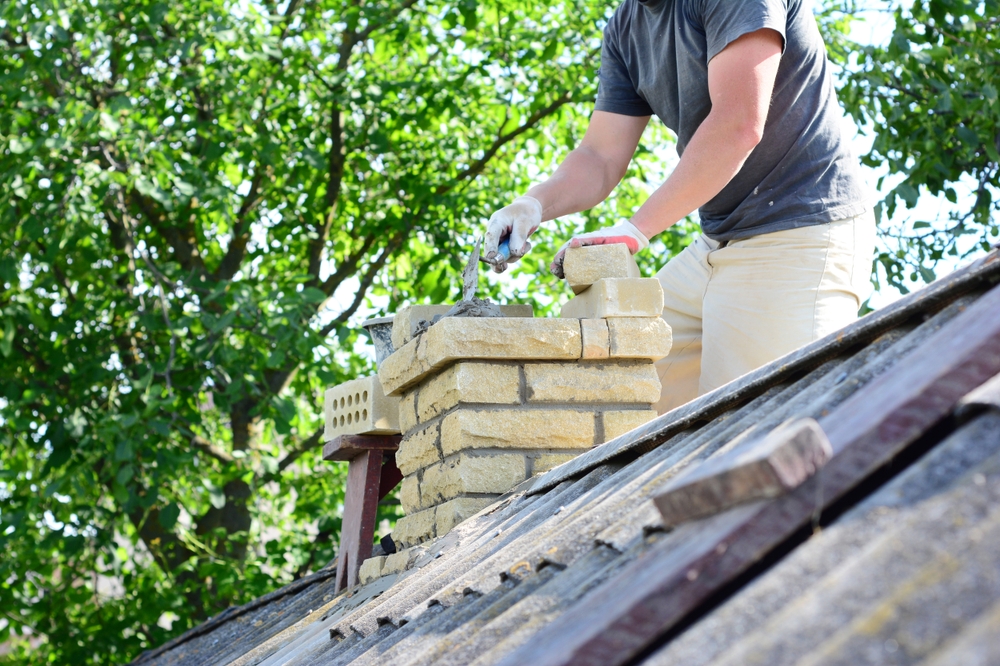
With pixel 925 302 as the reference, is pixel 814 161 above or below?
above

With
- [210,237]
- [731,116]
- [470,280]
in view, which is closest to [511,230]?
[470,280]

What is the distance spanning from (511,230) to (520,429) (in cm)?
65

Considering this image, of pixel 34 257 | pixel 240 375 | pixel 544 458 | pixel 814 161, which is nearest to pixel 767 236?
pixel 814 161

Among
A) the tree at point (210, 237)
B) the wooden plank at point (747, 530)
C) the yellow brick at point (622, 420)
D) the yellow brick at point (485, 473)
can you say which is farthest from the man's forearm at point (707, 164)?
the tree at point (210, 237)

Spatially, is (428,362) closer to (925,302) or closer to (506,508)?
(506,508)

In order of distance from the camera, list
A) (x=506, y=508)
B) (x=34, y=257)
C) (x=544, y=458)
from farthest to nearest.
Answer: (x=34, y=257) → (x=544, y=458) → (x=506, y=508)

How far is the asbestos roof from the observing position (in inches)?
33.2

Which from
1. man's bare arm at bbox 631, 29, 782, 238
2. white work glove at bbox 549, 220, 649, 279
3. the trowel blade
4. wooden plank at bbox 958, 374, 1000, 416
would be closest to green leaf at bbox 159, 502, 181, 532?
the trowel blade

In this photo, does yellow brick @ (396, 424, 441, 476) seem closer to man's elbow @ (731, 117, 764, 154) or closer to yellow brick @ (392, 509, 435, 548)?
yellow brick @ (392, 509, 435, 548)

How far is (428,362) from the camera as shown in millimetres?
3135

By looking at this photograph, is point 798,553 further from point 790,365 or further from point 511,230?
point 511,230

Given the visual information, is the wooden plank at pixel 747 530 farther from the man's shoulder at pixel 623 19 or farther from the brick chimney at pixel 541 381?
the man's shoulder at pixel 623 19

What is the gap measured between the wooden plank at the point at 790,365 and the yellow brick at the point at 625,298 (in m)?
0.55

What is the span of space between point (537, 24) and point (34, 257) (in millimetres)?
4769
